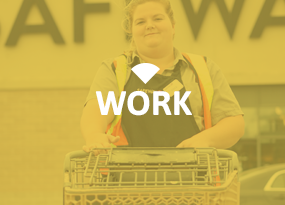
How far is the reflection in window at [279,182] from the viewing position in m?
5.99

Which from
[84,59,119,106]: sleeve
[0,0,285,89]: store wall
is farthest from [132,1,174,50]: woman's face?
[0,0,285,89]: store wall

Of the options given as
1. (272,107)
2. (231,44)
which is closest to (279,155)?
(272,107)

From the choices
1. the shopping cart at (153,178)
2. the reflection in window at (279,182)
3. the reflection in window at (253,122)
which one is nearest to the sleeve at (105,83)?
the shopping cart at (153,178)

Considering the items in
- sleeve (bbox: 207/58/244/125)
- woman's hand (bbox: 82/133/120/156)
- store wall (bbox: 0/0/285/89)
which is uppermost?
store wall (bbox: 0/0/285/89)

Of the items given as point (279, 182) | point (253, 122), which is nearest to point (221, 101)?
A: point (279, 182)

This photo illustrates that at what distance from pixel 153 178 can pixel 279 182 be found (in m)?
5.14

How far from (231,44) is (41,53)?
5151mm

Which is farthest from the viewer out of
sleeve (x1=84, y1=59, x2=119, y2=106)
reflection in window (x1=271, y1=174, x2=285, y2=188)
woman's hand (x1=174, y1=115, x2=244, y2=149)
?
reflection in window (x1=271, y1=174, x2=285, y2=188)

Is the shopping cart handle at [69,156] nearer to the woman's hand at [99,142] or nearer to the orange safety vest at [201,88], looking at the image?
the woman's hand at [99,142]

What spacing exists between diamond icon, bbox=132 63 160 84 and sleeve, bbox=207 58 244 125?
266 millimetres

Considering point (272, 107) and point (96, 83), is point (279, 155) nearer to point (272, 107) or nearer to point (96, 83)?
point (272, 107)

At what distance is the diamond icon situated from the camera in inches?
74.3

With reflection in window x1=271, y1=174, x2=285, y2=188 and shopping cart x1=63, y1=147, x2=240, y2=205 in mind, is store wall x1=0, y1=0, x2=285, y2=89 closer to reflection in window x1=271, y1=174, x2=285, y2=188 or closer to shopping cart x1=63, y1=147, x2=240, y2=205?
reflection in window x1=271, y1=174, x2=285, y2=188

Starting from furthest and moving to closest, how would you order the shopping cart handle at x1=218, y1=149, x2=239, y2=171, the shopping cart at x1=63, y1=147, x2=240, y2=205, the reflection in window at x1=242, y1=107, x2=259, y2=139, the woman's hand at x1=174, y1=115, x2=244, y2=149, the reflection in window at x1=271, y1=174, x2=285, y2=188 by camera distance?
the reflection in window at x1=242, y1=107, x2=259, y2=139, the reflection in window at x1=271, y1=174, x2=285, y2=188, the woman's hand at x1=174, y1=115, x2=244, y2=149, the shopping cart handle at x1=218, y1=149, x2=239, y2=171, the shopping cart at x1=63, y1=147, x2=240, y2=205
